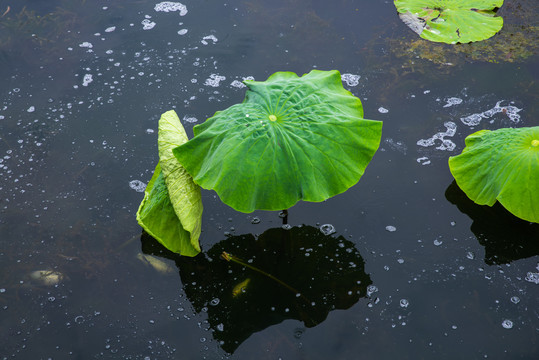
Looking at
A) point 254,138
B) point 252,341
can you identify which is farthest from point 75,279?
point 254,138

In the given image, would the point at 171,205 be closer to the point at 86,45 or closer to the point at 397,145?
the point at 397,145

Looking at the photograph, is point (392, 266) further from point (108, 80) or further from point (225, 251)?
point (108, 80)

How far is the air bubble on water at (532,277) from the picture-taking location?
7.53 ft

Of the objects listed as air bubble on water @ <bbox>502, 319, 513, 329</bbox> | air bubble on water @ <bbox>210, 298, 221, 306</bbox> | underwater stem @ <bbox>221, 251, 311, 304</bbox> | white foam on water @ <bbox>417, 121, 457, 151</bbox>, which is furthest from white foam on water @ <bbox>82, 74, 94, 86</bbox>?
air bubble on water @ <bbox>502, 319, 513, 329</bbox>

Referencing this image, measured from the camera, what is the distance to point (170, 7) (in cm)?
384

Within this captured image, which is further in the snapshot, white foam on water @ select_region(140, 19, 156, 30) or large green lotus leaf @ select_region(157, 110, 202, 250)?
white foam on water @ select_region(140, 19, 156, 30)

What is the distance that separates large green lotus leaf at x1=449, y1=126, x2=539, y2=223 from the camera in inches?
90.8

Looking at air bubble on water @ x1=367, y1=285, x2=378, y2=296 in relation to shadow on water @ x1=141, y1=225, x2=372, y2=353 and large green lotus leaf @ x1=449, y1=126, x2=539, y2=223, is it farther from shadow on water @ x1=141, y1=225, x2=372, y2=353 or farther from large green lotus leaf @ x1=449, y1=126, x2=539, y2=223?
large green lotus leaf @ x1=449, y1=126, x2=539, y2=223

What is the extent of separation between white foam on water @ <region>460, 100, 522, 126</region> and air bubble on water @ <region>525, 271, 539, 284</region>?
0.98 metres

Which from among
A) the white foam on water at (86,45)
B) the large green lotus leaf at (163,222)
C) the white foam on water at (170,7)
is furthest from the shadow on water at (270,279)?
the white foam on water at (170,7)

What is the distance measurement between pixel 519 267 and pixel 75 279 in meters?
2.17

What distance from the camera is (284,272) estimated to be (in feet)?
7.77

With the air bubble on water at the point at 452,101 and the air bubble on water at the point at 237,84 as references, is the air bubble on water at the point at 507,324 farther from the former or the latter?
the air bubble on water at the point at 237,84

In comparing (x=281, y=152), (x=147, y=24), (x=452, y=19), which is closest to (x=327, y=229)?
(x=281, y=152)
